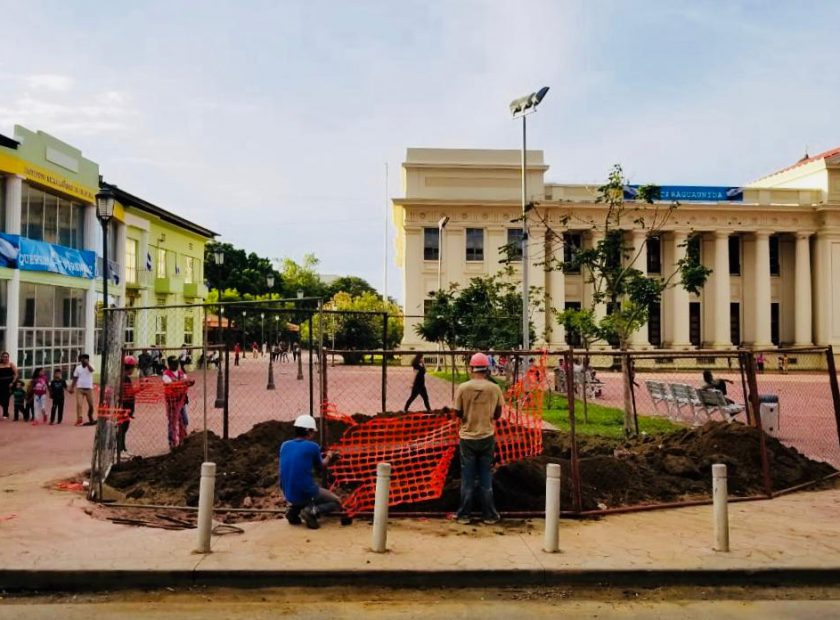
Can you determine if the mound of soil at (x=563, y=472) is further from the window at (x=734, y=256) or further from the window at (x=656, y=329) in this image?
the window at (x=734, y=256)

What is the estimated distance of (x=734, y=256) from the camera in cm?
5294

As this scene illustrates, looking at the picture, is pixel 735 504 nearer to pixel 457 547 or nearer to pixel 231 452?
pixel 457 547

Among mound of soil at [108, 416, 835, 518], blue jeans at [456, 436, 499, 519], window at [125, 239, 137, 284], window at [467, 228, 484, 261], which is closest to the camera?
blue jeans at [456, 436, 499, 519]

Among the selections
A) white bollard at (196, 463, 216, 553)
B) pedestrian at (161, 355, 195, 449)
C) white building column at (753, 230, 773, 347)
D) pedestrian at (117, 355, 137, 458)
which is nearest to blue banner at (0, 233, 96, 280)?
pedestrian at (117, 355, 137, 458)

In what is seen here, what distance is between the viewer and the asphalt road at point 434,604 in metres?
5.76

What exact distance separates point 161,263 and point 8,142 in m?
17.9

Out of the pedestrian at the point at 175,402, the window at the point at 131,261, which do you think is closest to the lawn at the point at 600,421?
the pedestrian at the point at 175,402

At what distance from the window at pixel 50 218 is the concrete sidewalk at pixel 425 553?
19.2 metres

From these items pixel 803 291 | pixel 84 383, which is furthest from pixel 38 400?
pixel 803 291

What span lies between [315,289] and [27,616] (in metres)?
75.1

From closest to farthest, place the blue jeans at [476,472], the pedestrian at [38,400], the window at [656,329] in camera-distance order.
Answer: the blue jeans at [476,472]
the pedestrian at [38,400]
the window at [656,329]

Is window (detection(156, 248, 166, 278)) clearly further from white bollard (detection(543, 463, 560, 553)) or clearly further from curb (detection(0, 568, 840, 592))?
white bollard (detection(543, 463, 560, 553))

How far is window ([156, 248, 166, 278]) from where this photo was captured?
1567 inches

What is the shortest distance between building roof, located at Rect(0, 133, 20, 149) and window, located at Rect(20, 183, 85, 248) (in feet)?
5.92
